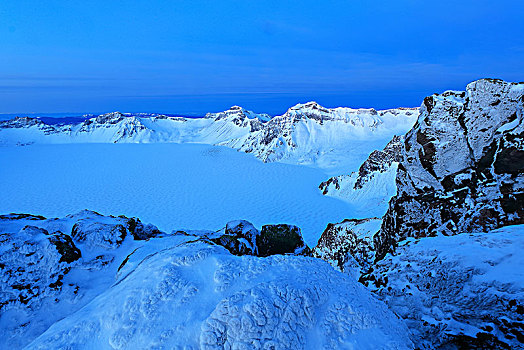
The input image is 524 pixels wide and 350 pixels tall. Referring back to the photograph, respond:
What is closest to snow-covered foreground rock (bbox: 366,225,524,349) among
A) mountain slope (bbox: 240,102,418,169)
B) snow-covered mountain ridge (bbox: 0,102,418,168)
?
mountain slope (bbox: 240,102,418,169)

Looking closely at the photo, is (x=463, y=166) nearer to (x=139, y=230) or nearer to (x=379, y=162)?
(x=139, y=230)

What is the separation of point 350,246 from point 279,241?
4.15 metres

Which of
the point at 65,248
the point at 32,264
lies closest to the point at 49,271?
the point at 32,264

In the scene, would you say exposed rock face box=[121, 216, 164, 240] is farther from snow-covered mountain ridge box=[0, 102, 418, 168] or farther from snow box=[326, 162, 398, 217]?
snow-covered mountain ridge box=[0, 102, 418, 168]

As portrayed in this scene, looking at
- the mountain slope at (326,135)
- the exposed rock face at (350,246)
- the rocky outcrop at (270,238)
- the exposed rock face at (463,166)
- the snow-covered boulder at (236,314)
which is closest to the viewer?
the snow-covered boulder at (236,314)

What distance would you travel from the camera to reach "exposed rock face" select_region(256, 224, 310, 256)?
14.1 metres

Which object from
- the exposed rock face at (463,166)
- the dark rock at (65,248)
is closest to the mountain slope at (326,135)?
the exposed rock face at (463,166)

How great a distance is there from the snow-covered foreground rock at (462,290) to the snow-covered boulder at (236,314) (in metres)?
1.27

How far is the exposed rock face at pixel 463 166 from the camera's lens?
910 cm

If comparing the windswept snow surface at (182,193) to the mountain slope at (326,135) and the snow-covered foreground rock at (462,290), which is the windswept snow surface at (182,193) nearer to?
the mountain slope at (326,135)

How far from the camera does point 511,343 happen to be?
201 inches

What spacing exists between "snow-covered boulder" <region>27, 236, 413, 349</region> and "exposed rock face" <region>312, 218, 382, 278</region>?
6765 millimetres

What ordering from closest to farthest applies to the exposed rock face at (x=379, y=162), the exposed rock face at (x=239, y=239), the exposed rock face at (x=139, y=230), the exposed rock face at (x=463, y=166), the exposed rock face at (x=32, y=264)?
the exposed rock face at (x=463, y=166) < the exposed rock face at (x=32, y=264) < the exposed rock face at (x=239, y=239) < the exposed rock face at (x=139, y=230) < the exposed rock face at (x=379, y=162)

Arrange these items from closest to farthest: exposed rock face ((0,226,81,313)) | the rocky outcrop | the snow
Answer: exposed rock face ((0,226,81,313)) → the rocky outcrop → the snow
